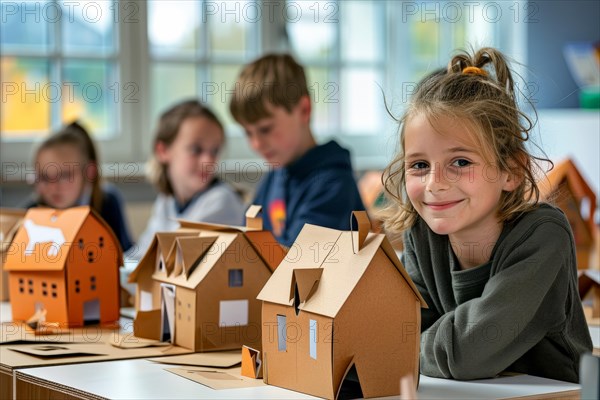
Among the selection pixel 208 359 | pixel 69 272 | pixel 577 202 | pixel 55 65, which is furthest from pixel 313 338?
pixel 55 65

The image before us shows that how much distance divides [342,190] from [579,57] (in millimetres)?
2079

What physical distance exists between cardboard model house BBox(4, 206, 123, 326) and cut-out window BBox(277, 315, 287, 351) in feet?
1.98

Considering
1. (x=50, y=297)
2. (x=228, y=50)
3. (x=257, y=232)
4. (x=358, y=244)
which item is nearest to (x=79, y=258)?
(x=50, y=297)

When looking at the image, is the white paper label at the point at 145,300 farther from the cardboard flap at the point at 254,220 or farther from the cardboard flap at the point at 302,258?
the cardboard flap at the point at 302,258

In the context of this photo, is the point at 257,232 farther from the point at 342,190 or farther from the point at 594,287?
the point at 342,190

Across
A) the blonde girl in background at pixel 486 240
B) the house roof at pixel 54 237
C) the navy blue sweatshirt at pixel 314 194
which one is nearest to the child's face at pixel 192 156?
the navy blue sweatshirt at pixel 314 194

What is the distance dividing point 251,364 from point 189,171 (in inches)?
65.6

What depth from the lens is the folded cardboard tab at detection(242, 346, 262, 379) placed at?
1341 mm

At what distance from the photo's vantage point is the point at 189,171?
2.96m

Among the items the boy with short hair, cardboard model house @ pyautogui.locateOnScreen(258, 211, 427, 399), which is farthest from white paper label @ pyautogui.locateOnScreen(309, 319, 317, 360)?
the boy with short hair

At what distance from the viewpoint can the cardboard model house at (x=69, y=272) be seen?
1.77m

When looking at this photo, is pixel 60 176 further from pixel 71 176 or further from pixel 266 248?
pixel 266 248

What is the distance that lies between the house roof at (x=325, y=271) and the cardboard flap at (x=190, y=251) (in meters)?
0.26

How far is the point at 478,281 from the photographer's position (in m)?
1.40
